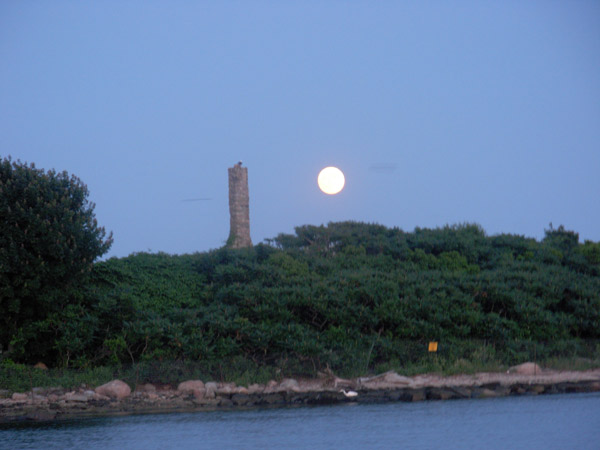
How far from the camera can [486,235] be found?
31625 mm

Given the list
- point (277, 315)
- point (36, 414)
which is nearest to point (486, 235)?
point (277, 315)

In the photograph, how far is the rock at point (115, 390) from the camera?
17.2m

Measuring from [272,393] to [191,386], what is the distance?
1.97m

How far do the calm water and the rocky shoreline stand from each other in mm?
755

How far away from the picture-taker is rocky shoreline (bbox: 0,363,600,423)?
16.5 meters

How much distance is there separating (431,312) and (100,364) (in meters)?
9.28

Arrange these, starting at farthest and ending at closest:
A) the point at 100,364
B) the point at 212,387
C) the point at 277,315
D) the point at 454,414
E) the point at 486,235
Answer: the point at 486,235
the point at 277,315
the point at 100,364
the point at 212,387
the point at 454,414

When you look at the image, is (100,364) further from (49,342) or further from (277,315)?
(277,315)

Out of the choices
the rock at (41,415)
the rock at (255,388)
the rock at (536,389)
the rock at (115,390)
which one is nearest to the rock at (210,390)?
the rock at (255,388)

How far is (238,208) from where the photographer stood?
33312mm

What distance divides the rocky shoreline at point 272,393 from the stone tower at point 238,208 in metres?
15.1

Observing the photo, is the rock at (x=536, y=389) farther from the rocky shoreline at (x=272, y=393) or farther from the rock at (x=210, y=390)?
the rock at (x=210, y=390)

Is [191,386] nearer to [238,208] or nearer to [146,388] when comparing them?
[146,388]

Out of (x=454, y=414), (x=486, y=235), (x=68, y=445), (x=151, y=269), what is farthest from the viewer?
(x=486, y=235)
